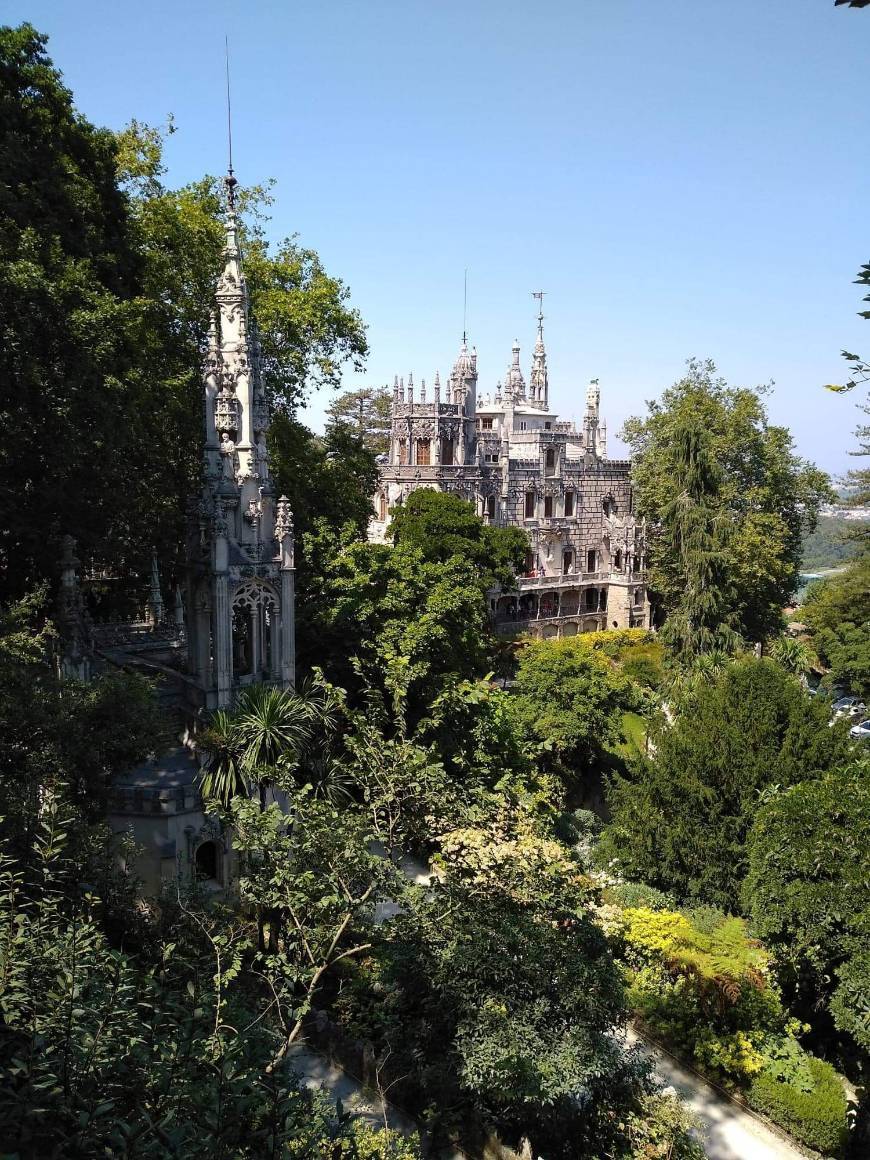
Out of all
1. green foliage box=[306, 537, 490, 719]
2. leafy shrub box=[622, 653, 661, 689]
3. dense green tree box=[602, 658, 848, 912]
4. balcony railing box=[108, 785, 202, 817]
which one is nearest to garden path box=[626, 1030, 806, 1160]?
dense green tree box=[602, 658, 848, 912]

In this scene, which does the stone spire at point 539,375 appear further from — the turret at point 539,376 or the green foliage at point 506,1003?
the green foliage at point 506,1003

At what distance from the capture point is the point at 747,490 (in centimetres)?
4644

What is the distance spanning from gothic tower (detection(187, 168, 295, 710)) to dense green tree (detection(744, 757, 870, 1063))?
34.5 ft

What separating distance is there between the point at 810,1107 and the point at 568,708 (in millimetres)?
15082

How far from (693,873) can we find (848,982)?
17.1 ft

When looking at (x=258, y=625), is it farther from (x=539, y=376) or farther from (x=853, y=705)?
(x=539, y=376)

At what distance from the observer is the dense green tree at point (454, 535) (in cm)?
3634

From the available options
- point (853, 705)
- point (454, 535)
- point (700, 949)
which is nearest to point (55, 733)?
point (700, 949)

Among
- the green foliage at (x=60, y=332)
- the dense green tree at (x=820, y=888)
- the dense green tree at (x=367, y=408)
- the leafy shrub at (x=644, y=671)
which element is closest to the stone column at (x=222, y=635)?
the green foliage at (x=60, y=332)

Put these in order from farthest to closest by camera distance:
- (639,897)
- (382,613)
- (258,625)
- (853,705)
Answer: (853,705) < (382,613) < (258,625) < (639,897)

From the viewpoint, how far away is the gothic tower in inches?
740

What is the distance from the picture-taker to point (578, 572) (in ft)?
178

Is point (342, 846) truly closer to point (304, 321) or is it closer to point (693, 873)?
point (693, 873)

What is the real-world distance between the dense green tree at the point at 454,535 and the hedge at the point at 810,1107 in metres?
21.7
